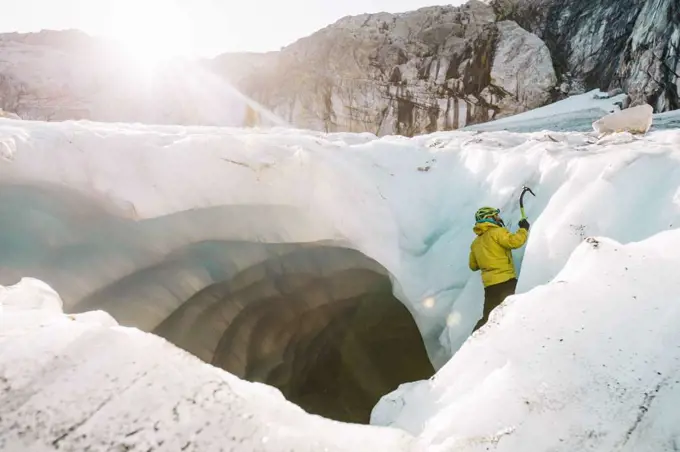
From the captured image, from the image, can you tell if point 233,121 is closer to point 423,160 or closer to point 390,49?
point 390,49

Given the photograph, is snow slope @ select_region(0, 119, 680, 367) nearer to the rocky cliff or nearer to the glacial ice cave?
the glacial ice cave

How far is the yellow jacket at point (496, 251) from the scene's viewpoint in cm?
272

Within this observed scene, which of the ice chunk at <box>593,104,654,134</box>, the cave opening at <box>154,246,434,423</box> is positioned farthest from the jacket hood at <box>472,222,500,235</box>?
the ice chunk at <box>593,104,654,134</box>

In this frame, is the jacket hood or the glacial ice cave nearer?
the jacket hood

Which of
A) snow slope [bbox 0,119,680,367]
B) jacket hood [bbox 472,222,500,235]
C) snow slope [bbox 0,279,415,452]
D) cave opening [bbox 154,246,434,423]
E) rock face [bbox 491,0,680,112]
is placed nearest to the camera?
snow slope [bbox 0,279,415,452]

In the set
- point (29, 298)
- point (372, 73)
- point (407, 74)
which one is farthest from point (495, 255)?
point (372, 73)

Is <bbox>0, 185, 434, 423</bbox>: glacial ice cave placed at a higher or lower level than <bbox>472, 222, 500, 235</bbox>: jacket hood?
lower

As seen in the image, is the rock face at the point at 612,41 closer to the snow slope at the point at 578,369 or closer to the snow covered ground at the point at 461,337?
the snow covered ground at the point at 461,337

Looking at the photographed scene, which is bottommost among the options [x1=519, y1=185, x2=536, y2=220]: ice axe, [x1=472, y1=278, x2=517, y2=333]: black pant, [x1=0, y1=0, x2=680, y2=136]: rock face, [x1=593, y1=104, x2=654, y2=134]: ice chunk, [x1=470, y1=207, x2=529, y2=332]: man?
[x1=472, y1=278, x2=517, y2=333]: black pant

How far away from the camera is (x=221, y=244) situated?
4.23 m

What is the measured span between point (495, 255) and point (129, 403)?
2.27m

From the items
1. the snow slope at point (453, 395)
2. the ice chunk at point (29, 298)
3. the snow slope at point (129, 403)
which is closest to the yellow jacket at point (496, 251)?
the snow slope at point (453, 395)

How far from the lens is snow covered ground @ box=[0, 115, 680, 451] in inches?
42.4

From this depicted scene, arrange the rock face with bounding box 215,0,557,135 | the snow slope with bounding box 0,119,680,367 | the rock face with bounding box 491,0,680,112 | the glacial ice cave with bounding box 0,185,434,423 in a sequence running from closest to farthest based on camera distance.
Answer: the snow slope with bounding box 0,119,680,367, the glacial ice cave with bounding box 0,185,434,423, the rock face with bounding box 491,0,680,112, the rock face with bounding box 215,0,557,135
